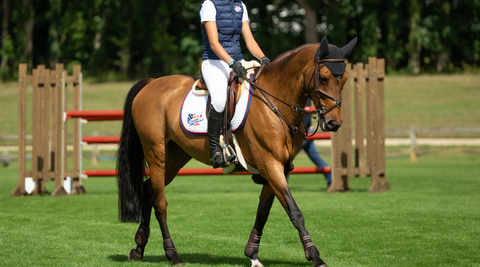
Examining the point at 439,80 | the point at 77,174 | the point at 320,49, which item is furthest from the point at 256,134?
the point at 439,80

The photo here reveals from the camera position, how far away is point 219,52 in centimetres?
529

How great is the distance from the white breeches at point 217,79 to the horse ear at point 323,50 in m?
1.08

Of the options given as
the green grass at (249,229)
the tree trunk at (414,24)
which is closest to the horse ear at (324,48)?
the green grass at (249,229)

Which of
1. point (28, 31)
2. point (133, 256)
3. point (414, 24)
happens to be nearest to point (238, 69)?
point (133, 256)

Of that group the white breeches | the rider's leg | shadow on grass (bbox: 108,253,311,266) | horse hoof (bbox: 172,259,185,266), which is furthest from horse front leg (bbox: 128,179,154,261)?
the white breeches

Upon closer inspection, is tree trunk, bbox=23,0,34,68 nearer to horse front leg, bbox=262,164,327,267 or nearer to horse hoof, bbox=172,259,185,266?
horse hoof, bbox=172,259,185,266

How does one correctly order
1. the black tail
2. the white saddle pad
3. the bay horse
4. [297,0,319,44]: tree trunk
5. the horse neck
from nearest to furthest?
the bay horse, the horse neck, the white saddle pad, the black tail, [297,0,319,44]: tree trunk

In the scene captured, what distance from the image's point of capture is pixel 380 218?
25.8ft

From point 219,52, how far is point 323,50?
1.13 m

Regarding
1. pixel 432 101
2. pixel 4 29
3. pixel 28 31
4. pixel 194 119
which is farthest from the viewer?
pixel 4 29

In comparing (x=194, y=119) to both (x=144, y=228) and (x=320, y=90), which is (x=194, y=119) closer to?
(x=144, y=228)

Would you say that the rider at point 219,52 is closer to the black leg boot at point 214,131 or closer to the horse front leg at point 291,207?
the black leg boot at point 214,131

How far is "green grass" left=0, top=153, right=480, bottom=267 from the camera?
18.3 ft

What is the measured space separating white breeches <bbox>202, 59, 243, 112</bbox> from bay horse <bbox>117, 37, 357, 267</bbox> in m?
0.31
